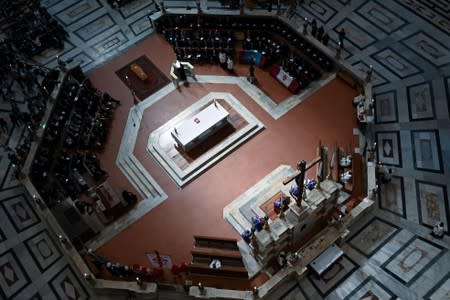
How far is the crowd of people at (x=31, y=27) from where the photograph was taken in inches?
1143

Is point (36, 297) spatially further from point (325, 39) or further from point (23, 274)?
point (325, 39)

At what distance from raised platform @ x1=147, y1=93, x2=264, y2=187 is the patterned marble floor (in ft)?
19.9

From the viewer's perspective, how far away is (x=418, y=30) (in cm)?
2723

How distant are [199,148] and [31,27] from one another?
12975mm

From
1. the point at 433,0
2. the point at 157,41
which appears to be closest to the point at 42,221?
the point at 157,41

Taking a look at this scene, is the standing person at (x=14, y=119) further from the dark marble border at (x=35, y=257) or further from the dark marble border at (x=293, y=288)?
the dark marble border at (x=293, y=288)

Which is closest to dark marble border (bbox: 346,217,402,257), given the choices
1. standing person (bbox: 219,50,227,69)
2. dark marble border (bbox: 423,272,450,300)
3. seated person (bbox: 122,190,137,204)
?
dark marble border (bbox: 423,272,450,300)

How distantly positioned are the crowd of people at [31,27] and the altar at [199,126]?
9.70m

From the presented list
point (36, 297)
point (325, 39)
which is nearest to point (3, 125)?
point (36, 297)

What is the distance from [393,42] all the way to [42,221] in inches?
785

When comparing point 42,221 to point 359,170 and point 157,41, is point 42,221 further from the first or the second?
point 359,170

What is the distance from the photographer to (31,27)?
97.7 feet

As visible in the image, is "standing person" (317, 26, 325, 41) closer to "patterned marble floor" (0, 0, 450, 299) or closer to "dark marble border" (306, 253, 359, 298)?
"patterned marble floor" (0, 0, 450, 299)

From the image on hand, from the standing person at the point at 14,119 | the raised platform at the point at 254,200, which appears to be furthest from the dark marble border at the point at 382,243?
the standing person at the point at 14,119
